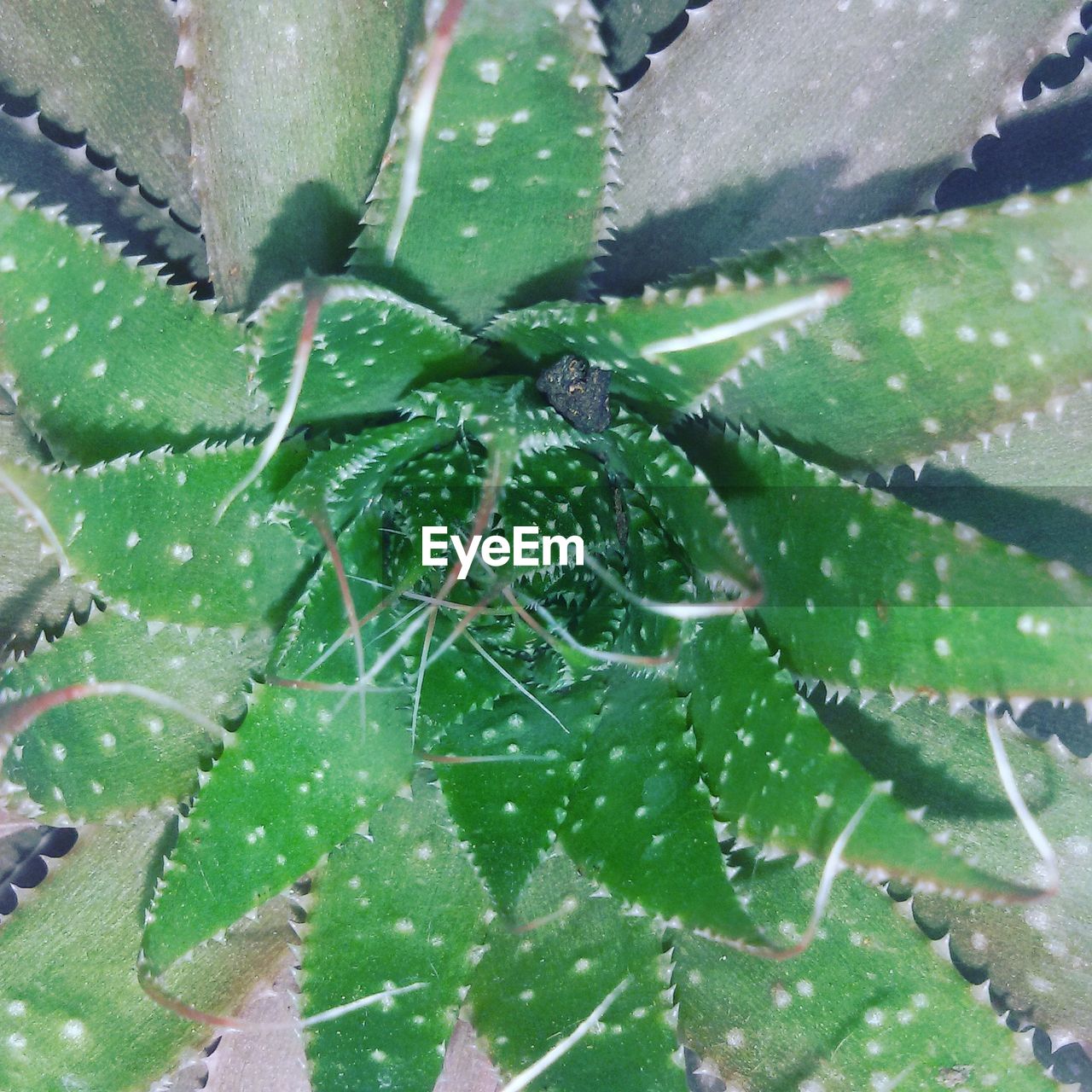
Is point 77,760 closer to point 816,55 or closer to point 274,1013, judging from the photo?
point 274,1013

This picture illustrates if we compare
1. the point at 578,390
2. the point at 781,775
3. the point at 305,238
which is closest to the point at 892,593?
the point at 781,775

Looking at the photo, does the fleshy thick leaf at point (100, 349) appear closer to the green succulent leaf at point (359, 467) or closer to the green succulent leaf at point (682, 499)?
the green succulent leaf at point (359, 467)

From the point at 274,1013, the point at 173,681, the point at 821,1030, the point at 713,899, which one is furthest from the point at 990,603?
the point at 274,1013

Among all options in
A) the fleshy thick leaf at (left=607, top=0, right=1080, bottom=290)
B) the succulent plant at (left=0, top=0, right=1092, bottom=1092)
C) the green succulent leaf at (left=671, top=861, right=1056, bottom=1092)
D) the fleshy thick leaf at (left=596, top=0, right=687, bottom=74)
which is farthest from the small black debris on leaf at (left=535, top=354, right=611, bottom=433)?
the green succulent leaf at (left=671, top=861, right=1056, bottom=1092)

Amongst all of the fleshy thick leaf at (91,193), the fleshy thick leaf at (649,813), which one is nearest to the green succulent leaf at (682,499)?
the fleshy thick leaf at (649,813)

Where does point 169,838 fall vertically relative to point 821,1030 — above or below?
above

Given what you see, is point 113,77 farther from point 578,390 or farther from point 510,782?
point 510,782
